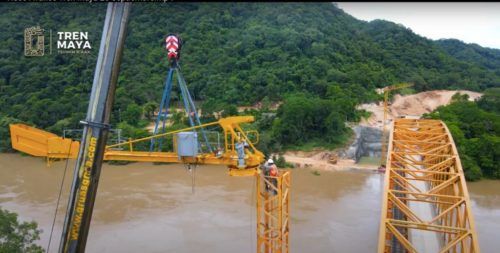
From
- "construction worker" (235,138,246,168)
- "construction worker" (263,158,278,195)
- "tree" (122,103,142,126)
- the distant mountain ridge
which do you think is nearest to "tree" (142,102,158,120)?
"tree" (122,103,142,126)

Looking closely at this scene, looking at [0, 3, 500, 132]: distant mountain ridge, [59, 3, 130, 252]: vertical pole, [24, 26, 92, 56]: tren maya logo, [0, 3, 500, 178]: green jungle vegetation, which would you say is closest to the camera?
[59, 3, 130, 252]: vertical pole

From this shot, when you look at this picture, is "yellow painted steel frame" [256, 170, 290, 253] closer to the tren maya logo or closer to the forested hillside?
the forested hillside

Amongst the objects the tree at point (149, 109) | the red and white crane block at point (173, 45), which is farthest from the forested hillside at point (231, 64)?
the red and white crane block at point (173, 45)

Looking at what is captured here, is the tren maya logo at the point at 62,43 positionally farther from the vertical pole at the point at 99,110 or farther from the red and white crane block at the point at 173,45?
the vertical pole at the point at 99,110

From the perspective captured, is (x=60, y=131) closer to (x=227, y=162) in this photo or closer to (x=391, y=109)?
(x=227, y=162)

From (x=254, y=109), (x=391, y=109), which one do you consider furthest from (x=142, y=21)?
(x=391, y=109)

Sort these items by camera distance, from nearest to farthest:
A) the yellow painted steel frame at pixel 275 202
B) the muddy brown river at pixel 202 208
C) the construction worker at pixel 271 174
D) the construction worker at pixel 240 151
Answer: the construction worker at pixel 240 151
the yellow painted steel frame at pixel 275 202
the construction worker at pixel 271 174
the muddy brown river at pixel 202 208
